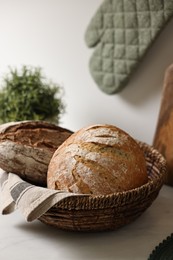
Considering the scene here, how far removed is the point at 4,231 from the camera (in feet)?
2.61

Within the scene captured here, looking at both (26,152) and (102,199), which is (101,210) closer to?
(102,199)

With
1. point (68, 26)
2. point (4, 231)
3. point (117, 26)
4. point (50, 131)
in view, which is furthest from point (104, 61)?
point (4, 231)

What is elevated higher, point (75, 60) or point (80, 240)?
point (75, 60)

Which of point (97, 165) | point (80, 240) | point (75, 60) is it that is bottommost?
point (80, 240)

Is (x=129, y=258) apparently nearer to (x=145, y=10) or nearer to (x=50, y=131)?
(x=50, y=131)

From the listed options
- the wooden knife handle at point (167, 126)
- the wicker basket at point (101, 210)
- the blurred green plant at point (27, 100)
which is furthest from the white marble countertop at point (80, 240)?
the blurred green plant at point (27, 100)

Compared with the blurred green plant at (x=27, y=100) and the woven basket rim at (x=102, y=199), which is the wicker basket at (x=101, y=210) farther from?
the blurred green plant at (x=27, y=100)

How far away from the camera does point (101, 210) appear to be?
0.72m

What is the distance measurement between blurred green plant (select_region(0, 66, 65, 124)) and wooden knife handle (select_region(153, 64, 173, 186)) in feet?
0.99

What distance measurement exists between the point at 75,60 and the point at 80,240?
2.19 ft

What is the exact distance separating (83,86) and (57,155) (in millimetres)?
534

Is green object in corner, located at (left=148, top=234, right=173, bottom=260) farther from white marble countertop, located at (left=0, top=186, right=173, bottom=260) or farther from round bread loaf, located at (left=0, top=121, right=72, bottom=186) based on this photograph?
round bread loaf, located at (left=0, top=121, right=72, bottom=186)

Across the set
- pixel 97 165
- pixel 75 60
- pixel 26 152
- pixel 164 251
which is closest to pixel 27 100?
pixel 75 60

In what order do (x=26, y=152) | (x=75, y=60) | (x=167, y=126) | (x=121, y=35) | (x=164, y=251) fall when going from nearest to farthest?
(x=164, y=251)
(x=26, y=152)
(x=167, y=126)
(x=121, y=35)
(x=75, y=60)
